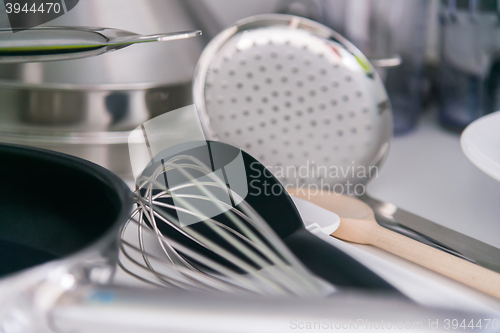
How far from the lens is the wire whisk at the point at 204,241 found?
0.21 metres

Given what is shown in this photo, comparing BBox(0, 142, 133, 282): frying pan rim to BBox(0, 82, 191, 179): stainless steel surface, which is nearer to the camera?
BBox(0, 142, 133, 282): frying pan rim

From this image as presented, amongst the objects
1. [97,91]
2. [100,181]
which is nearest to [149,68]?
[97,91]

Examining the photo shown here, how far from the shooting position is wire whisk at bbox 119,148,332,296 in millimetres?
209

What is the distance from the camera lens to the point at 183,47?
1.07ft

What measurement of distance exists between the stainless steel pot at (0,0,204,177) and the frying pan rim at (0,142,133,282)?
0.09 m

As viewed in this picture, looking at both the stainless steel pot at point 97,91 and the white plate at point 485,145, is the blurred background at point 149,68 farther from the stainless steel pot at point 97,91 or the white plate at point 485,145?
the white plate at point 485,145

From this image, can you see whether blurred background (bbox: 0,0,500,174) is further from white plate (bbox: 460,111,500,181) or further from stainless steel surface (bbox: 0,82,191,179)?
white plate (bbox: 460,111,500,181)

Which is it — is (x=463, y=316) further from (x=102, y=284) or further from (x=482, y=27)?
(x=482, y=27)

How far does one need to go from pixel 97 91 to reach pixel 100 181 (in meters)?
0.13

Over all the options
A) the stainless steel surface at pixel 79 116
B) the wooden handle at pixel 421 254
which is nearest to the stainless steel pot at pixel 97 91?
the stainless steel surface at pixel 79 116

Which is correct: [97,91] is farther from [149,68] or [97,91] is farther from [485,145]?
[485,145]

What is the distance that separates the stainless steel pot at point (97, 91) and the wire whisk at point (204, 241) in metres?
0.04

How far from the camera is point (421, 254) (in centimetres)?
24

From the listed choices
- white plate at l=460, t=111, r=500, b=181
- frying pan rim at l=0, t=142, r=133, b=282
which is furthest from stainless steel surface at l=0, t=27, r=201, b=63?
white plate at l=460, t=111, r=500, b=181
